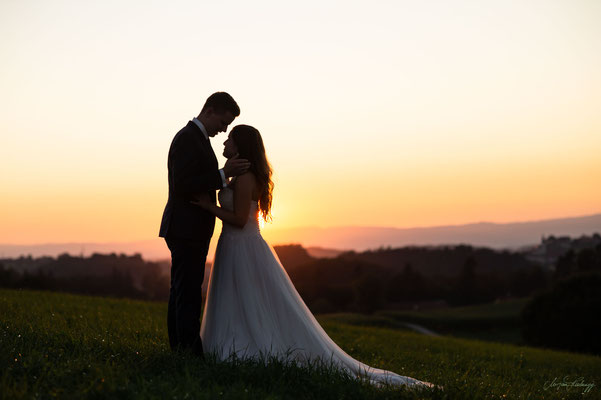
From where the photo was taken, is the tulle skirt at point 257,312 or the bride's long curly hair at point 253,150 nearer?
the tulle skirt at point 257,312

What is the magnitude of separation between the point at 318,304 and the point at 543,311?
63399 millimetres

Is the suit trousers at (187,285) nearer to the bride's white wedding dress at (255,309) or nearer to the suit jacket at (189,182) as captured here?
the suit jacket at (189,182)

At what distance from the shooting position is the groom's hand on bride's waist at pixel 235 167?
803 cm

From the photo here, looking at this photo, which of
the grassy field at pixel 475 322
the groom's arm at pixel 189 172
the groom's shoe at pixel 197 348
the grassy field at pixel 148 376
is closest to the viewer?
the grassy field at pixel 148 376

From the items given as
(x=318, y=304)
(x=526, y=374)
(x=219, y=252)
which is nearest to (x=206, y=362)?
(x=219, y=252)

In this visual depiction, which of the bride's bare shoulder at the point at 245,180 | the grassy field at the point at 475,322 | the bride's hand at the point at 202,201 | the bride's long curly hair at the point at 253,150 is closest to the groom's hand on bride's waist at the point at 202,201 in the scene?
the bride's hand at the point at 202,201

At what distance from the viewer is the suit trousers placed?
25.9ft

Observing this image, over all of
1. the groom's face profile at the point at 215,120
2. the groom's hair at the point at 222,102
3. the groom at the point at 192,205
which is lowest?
the groom at the point at 192,205

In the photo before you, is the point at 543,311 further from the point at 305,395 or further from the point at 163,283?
the point at 163,283

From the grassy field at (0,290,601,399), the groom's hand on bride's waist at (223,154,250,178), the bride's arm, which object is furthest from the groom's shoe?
the groom's hand on bride's waist at (223,154,250,178)

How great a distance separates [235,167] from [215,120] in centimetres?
76

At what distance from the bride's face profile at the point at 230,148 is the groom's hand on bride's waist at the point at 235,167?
26 centimetres

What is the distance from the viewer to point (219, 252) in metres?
8.51

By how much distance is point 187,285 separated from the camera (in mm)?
7941
